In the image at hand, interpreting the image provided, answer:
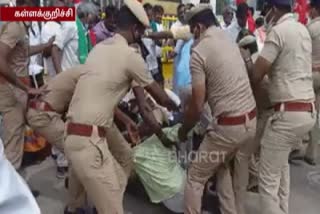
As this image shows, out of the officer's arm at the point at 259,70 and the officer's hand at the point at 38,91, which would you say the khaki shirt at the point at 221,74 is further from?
the officer's hand at the point at 38,91

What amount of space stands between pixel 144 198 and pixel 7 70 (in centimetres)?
165

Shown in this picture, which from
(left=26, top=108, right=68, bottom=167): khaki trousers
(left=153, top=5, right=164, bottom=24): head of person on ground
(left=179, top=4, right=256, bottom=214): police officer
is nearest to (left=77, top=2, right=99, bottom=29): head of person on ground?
(left=153, top=5, right=164, bottom=24): head of person on ground

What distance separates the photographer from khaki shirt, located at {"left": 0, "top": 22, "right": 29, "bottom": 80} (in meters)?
4.54

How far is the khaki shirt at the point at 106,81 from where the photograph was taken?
11.6 feet

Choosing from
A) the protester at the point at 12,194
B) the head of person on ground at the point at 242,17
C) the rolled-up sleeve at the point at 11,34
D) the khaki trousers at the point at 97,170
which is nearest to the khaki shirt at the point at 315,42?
the head of person on ground at the point at 242,17

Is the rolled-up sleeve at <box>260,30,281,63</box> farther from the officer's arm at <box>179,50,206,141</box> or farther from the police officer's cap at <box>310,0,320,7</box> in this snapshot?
the police officer's cap at <box>310,0,320,7</box>

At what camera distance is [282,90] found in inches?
162

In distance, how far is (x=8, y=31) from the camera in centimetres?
453

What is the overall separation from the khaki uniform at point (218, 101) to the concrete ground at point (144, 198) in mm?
886

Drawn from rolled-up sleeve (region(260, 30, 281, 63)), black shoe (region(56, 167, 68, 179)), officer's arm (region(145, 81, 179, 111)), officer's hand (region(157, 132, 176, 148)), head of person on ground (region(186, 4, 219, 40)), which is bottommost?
black shoe (region(56, 167, 68, 179))

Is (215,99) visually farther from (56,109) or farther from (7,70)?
(7,70)

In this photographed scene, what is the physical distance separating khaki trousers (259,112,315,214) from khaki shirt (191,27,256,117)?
291 millimetres

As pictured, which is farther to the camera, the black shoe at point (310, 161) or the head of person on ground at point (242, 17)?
the head of person on ground at point (242, 17)

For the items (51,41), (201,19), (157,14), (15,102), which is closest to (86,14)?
(51,41)
